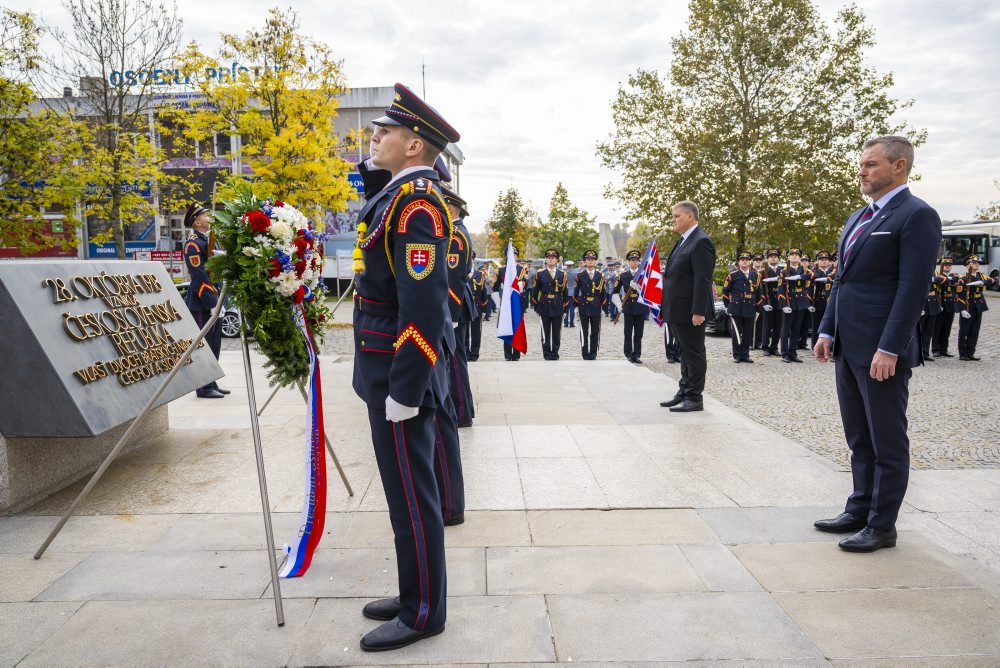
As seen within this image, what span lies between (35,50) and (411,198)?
17.9m

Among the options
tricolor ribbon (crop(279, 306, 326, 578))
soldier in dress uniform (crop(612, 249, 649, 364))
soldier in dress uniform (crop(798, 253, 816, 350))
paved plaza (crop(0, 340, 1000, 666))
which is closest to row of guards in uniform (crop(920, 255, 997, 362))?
soldier in dress uniform (crop(798, 253, 816, 350))

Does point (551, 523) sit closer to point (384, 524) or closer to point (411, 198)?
point (384, 524)

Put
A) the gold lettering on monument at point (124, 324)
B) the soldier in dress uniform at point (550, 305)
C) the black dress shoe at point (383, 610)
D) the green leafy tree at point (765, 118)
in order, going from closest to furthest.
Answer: the black dress shoe at point (383, 610) → the gold lettering on monument at point (124, 324) → the soldier in dress uniform at point (550, 305) → the green leafy tree at point (765, 118)

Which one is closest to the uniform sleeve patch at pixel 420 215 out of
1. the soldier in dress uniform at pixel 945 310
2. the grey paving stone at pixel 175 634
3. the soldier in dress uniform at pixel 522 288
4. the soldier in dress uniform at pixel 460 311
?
the soldier in dress uniform at pixel 460 311

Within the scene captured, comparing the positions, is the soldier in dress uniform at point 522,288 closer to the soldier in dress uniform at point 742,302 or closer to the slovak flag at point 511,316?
the slovak flag at point 511,316

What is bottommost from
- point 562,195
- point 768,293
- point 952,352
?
point 952,352

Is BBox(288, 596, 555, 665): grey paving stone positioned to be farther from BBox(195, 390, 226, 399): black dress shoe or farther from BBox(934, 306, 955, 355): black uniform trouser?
BBox(934, 306, 955, 355): black uniform trouser

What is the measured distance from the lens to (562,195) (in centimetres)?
4319

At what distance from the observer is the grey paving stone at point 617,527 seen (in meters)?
3.77

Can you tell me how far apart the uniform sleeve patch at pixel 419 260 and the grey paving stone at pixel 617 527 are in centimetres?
189

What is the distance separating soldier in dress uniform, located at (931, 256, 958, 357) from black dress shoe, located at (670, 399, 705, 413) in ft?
28.8

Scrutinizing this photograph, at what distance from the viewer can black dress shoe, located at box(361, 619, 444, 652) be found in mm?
2672

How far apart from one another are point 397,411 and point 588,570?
4.79 feet

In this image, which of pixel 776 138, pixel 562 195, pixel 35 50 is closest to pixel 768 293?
pixel 776 138
